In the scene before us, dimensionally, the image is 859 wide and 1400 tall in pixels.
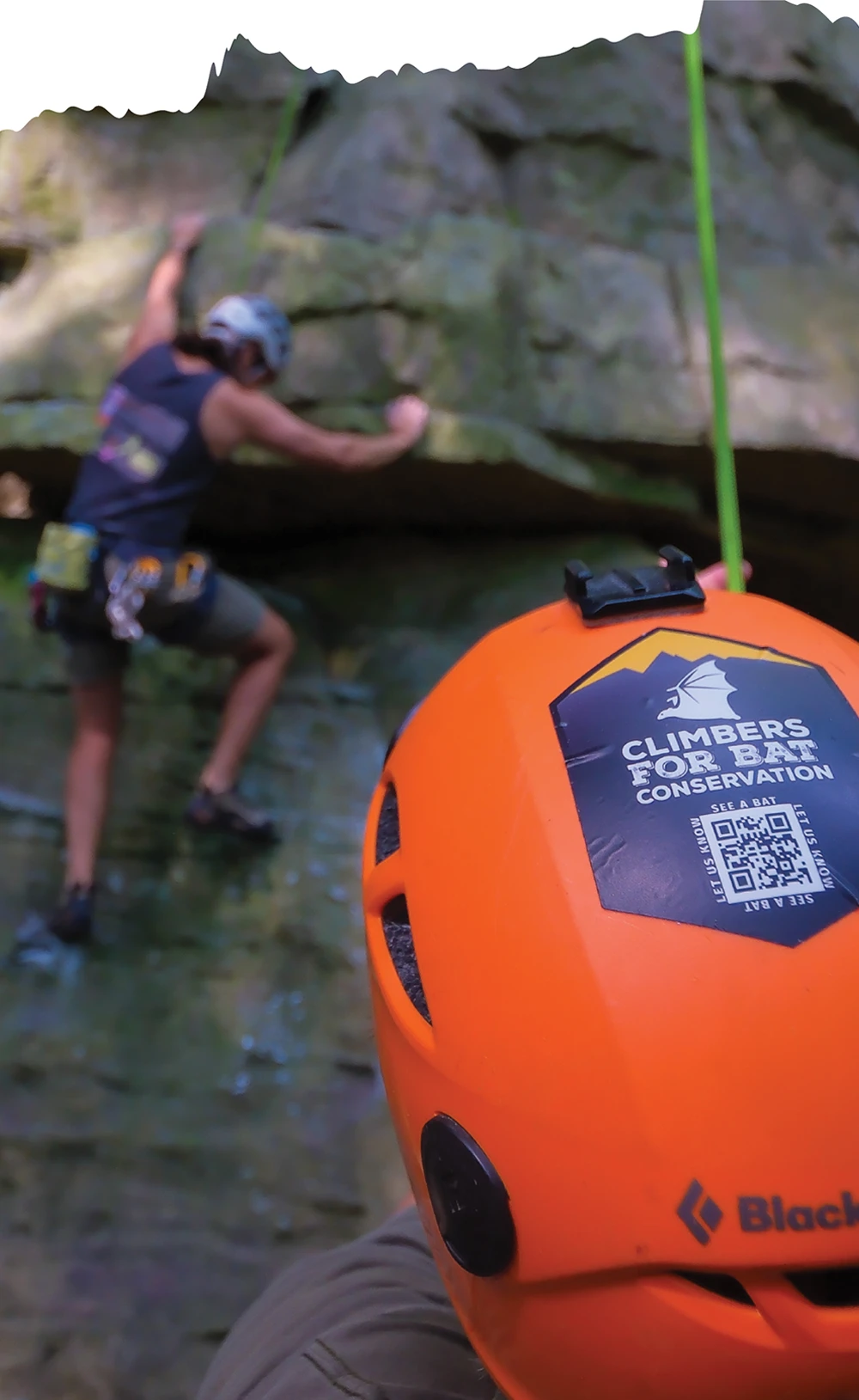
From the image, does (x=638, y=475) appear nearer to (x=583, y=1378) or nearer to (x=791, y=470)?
(x=791, y=470)

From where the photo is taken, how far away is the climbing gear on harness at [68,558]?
7.59ft

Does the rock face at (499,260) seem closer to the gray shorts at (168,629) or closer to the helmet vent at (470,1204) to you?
the gray shorts at (168,629)

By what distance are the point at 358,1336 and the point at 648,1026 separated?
0.62 meters

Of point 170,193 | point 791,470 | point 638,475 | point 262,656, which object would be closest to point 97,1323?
point 262,656

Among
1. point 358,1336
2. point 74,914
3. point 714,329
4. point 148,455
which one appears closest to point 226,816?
point 74,914

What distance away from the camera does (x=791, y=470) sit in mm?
3029

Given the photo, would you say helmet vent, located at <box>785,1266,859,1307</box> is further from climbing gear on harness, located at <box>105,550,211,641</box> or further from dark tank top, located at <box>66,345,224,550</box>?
dark tank top, located at <box>66,345,224,550</box>

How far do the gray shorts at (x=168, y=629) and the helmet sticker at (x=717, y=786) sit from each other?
63.1 inches

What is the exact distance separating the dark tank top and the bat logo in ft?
5.67

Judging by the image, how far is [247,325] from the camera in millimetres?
2369

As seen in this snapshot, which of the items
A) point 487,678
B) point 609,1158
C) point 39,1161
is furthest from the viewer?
point 39,1161

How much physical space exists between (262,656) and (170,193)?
160 cm

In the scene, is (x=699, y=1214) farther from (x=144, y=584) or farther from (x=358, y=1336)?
(x=144, y=584)

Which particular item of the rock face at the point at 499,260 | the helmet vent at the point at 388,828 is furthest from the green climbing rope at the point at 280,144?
the helmet vent at the point at 388,828
